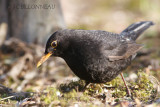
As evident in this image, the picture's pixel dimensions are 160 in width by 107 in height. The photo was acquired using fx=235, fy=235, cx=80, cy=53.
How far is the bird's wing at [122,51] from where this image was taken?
4812mm

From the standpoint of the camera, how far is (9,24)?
791 cm

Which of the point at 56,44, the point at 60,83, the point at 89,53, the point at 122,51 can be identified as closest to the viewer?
the point at 89,53

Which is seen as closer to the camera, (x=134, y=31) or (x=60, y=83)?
(x=60, y=83)

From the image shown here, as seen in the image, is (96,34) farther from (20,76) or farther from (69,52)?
(20,76)

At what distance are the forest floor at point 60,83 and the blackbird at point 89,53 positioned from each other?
1.12ft

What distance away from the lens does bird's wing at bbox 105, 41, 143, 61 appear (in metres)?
4.81

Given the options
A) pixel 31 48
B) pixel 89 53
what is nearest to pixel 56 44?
pixel 89 53

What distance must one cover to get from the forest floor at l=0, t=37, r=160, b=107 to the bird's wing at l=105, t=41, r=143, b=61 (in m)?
0.46

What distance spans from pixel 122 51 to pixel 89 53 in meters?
1.01

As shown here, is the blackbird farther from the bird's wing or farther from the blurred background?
the blurred background

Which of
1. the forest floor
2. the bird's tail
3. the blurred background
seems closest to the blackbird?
the forest floor

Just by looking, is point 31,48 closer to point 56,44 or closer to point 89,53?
point 56,44

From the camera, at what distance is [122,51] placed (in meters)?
5.17

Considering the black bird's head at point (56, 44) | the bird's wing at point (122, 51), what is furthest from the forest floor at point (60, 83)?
the black bird's head at point (56, 44)
